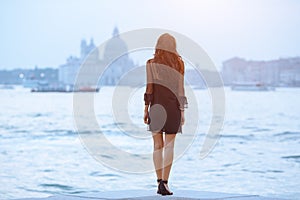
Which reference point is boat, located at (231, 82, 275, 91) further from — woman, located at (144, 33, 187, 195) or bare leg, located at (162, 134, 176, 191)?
woman, located at (144, 33, 187, 195)

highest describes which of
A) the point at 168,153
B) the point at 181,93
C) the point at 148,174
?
the point at 181,93

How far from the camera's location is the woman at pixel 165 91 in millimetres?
4121

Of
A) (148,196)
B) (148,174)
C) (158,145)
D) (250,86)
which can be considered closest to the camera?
(158,145)

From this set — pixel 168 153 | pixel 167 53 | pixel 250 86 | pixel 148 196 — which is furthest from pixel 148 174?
pixel 250 86

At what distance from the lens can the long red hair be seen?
13.5 feet

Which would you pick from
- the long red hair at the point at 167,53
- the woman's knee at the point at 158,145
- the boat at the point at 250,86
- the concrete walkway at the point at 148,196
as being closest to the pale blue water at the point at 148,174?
the concrete walkway at the point at 148,196

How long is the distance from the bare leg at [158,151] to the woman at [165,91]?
0.11 ft

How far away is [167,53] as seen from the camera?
4.12 meters

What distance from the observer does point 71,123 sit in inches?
1521

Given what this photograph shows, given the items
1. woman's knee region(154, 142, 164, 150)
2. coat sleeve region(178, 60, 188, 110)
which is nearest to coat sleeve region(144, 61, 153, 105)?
coat sleeve region(178, 60, 188, 110)

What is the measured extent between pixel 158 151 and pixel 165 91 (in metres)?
0.45

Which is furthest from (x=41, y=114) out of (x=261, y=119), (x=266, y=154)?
(x=266, y=154)

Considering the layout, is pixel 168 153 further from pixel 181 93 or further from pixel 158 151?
pixel 181 93

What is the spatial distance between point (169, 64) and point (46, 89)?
93.2 metres
